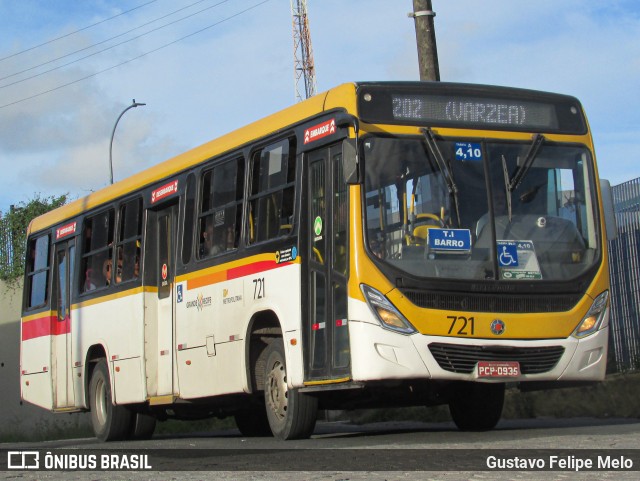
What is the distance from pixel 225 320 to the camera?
14.2 m

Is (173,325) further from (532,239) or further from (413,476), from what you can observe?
(413,476)

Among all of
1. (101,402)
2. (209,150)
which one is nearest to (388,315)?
(209,150)

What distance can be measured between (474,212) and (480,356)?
1349mm

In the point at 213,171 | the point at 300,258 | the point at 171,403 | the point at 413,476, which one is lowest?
the point at 413,476

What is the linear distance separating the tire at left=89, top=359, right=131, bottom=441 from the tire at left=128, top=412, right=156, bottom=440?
0.08 m

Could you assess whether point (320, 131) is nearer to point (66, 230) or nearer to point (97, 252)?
point (97, 252)

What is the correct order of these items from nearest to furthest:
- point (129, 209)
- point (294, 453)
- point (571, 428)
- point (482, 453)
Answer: point (482, 453), point (294, 453), point (571, 428), point (129, 209)

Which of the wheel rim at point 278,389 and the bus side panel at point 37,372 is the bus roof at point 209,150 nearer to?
the bus side panel at point 37,372

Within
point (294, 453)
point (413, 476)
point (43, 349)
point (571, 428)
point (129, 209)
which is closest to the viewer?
point (413, 476)

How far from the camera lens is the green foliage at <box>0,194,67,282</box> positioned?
32.6 meters

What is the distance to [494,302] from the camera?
11828 millimetres

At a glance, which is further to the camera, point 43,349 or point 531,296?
point 43,349

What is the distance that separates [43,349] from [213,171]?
5986mm

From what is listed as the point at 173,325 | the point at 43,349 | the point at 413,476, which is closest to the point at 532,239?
the point at 413,476
